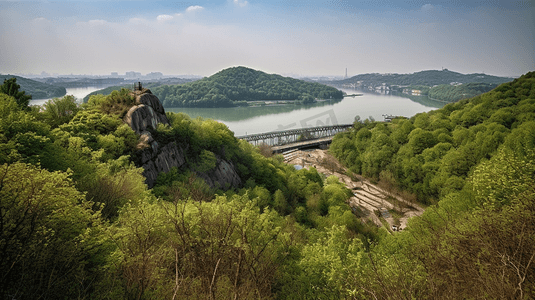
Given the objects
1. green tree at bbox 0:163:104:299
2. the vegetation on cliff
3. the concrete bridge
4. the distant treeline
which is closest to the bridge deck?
the concrete bridge

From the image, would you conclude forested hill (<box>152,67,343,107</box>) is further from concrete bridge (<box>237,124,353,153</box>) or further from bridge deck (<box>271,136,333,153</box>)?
bridge deck (<box>271,136,333,153</box>)

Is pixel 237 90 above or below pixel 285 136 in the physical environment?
above

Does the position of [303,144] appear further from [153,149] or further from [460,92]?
[460,92]

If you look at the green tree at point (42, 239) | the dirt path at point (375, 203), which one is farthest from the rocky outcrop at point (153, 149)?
the dirt path at point (375, 203)

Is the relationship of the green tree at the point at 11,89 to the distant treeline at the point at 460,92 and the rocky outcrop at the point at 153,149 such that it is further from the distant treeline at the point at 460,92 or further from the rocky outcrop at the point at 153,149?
the distant treeline at the point at 460,92

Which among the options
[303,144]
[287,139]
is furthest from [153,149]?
[287,139]

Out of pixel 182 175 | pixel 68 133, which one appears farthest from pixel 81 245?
pixel 182 175
